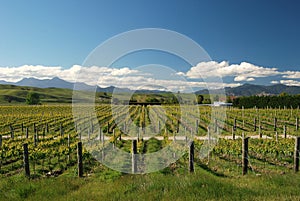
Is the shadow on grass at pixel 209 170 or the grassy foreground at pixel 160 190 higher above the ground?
the grassy foreground at pixel 160 190

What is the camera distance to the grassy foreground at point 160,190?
473 centimetres

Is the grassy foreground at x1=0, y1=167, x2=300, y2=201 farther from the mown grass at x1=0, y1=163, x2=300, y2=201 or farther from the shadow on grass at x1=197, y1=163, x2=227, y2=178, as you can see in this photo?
the shadow on grass at x1=197, y1=163, x2=227, y2=178

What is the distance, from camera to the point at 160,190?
506 cm

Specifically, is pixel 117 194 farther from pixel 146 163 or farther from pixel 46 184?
pixel 146 163

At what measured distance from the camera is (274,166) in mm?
10148

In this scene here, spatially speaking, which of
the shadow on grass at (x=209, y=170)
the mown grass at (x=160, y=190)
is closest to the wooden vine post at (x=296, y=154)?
the shadow on grass at (x=209, y=170)

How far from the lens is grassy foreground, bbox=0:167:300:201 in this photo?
473cm

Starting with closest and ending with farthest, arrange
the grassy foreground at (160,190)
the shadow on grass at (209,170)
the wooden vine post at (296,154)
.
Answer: the grassy foreground at (160,190), the wooden vine post at (296,154), the shadow on grass at (209,170)

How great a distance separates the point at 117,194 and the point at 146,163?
19.1ft

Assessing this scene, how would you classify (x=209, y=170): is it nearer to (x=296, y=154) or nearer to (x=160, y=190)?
(x=296, y=154)

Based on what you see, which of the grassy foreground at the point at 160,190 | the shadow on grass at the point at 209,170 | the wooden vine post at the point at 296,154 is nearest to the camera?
the grassy foreground at the point at 160,190

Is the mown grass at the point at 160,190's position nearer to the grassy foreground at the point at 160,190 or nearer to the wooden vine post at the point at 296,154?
the grassy foreground at the point at 160,190

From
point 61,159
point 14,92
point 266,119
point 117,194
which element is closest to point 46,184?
point 117,194

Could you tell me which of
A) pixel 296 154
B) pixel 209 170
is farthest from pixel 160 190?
pixel 296 154
